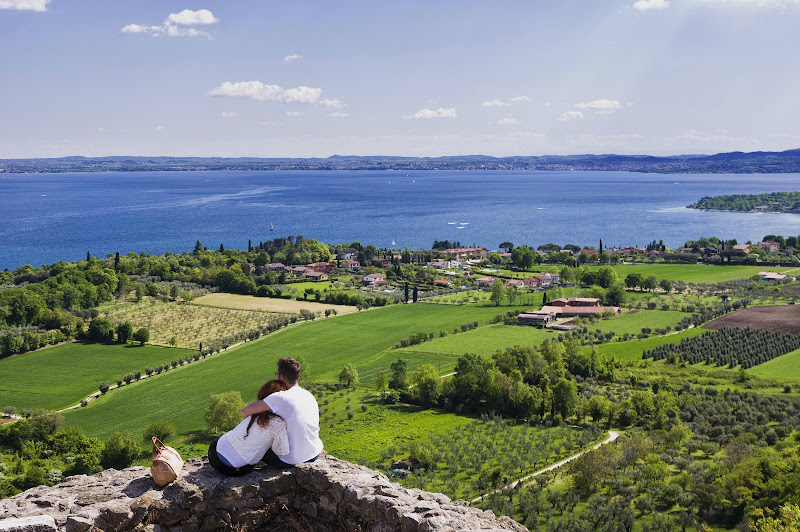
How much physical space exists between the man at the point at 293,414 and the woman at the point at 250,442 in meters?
0.08

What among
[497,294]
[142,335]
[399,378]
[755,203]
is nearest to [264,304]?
[142,335]

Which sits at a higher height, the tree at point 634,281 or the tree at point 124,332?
the tree at point 634,281

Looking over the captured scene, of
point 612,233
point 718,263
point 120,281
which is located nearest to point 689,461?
point 120,281

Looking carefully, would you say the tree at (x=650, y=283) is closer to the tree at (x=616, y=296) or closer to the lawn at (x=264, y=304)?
the tree at (x=616, y=296)

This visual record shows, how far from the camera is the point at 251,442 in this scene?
7.05 meters

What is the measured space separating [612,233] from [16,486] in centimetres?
11619

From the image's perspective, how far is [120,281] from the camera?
68062mm

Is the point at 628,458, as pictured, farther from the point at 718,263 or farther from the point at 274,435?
the point at 718,263

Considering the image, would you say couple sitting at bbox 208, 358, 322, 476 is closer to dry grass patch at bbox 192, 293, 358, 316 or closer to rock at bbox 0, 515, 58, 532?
rock at bbox 0, 515, 58, 532

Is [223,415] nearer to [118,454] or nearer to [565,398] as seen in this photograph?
[118,454]

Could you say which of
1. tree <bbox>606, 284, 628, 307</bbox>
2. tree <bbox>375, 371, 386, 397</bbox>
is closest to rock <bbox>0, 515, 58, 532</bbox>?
tree <bbox>375, 371, 386, 397</bbox>

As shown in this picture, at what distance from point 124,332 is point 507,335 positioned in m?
28.7

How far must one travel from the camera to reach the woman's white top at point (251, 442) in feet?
23.1

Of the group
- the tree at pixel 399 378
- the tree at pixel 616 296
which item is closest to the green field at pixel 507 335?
the tree at pixel 616 296
